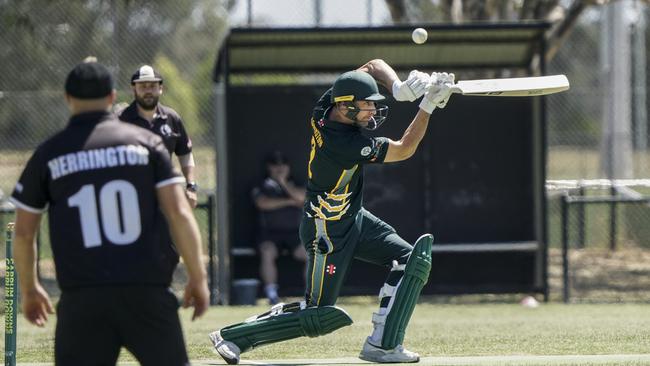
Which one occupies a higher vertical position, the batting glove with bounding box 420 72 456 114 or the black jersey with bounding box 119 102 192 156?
the batting glove with bounding box 420 72 456 114

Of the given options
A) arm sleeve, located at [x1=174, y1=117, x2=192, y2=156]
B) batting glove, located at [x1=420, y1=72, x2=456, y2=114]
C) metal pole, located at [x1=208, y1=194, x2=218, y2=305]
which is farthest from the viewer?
metal pole, located at [x1=208, y1=194, x2=218, y2=305]

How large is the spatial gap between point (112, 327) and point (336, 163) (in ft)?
8.93

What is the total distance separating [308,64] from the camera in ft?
44.5

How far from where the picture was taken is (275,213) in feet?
43.8

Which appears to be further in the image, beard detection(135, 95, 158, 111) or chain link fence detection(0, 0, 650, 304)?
chain link fence detection(0, 0, 650, 304)

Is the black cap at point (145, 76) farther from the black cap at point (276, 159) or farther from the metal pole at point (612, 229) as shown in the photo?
the metal pole at point (612, 229)

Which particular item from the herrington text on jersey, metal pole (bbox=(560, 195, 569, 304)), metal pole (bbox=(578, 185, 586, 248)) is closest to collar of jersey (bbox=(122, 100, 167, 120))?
the herrington text on jersey

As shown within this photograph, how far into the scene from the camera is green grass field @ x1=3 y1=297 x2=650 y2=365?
27.3ft

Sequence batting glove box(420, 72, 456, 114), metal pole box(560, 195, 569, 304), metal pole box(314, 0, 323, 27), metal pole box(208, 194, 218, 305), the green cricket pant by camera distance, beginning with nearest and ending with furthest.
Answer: batting glove box(420, 72, 456, 114)
the green cricket pant
metal pole box(208, 194, 218, 305)
metal pole box(560, 195, 569, 304)
metal pole box(314, 0, 323, 27)

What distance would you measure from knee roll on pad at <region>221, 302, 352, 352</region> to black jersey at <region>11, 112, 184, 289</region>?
2424mm

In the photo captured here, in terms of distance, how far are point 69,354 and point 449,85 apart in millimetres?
3086

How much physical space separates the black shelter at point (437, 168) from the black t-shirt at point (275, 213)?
217 millimetres

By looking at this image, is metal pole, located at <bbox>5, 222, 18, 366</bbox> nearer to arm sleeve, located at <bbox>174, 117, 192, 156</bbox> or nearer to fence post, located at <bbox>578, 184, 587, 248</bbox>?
arm sleeve, located at <bbox>174, 117, 192, 156</bbox>

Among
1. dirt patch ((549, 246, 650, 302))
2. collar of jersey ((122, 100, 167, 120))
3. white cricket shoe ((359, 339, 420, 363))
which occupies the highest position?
collar of jersey ((122, 100, 167, 120))
